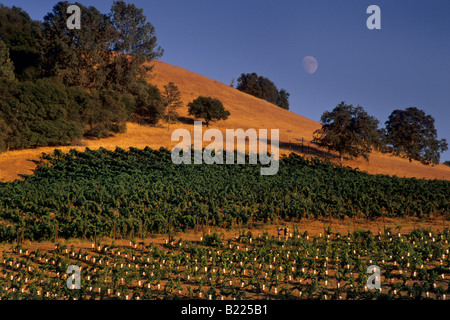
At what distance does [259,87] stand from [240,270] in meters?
101

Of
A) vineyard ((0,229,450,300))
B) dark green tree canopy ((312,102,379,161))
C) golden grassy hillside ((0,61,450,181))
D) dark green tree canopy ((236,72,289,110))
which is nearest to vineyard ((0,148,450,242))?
vineyard ((0,229,450,300))

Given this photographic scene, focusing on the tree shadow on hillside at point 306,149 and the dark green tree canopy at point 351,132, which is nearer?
the dark green tree canopy at point 351,132

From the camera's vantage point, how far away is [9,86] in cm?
3538

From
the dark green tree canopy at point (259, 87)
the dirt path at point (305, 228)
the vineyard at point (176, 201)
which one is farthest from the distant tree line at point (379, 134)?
the dark green tree canopy at point (259, 87)

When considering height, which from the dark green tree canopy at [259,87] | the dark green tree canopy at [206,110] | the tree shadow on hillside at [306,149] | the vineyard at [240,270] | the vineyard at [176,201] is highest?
the dark green tree canopy at [259,87]

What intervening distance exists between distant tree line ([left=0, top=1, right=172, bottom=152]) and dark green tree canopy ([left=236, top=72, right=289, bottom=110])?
58.6 m

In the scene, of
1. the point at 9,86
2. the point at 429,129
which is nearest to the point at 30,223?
the point at 9,86

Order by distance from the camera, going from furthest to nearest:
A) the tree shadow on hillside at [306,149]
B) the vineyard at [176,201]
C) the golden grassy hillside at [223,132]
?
the tree shadow on hillside at [306,149], the golden grassy hillside at [223,132], the vineyard at [176,201]

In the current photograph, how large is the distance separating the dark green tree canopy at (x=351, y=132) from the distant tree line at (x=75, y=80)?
65.1 feet

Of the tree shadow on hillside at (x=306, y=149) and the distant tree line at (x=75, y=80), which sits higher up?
the distant tree line at (x=75, y=80)

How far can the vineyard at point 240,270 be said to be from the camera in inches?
367

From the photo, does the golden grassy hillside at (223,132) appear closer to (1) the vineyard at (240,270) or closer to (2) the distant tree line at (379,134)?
(2) the distant tree line at (379,134)

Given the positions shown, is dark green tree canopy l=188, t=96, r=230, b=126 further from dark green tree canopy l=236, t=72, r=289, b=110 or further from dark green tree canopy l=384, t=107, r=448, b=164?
dark green tree canopy l=236, t=72, r=289, b=110

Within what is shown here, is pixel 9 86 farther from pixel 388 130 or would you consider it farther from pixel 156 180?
pixel 388 130
